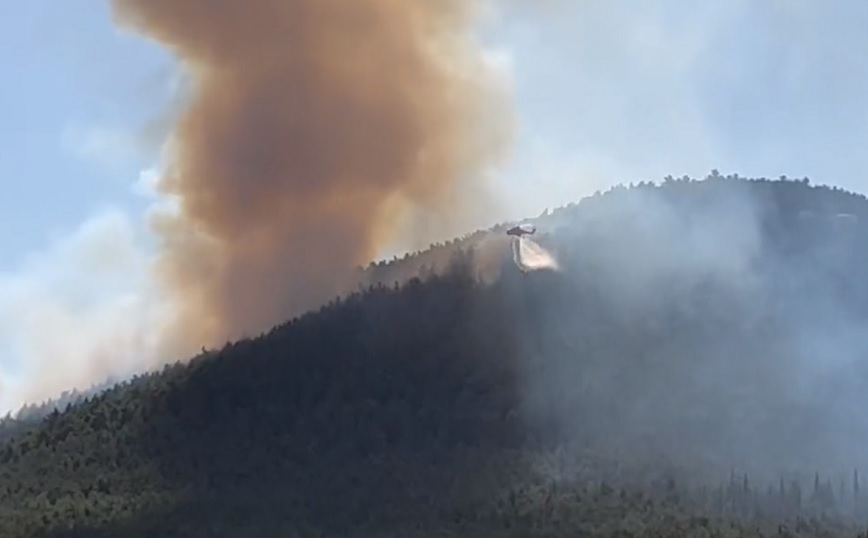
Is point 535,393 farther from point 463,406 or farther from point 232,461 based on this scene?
point 232,461

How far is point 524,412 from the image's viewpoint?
6324 inches

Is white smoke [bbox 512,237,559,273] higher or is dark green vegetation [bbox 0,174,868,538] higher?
white smoke [bbox 512,237,559,273]

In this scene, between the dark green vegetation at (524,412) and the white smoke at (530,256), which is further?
the white smoke at (530,256)

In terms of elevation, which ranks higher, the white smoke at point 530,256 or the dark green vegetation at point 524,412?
the white smoke at point 530,256

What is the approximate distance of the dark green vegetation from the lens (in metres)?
139

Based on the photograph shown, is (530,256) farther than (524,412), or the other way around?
(530,256)

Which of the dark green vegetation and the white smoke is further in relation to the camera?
the white smoke

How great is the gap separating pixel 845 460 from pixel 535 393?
89.6 feet

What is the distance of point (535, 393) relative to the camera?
6476 inches

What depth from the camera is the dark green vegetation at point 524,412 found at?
138625 mm

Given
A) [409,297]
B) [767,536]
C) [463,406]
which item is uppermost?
[409,297]

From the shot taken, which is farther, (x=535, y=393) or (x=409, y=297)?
(x=409, y=297)

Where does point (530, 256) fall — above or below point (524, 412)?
above

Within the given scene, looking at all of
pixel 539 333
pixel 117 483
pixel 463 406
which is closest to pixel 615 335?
pixel 539 333
